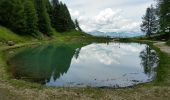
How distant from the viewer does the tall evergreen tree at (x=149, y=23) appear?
141m

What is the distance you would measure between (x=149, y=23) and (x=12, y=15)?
71.3 m

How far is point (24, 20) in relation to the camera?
327 feet

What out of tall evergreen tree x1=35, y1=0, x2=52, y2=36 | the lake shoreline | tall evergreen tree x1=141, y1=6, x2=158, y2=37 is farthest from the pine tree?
the lake shoreline

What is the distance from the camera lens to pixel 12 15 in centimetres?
9825

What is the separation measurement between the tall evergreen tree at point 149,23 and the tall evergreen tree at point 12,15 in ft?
213

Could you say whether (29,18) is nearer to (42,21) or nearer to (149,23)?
(42,21)

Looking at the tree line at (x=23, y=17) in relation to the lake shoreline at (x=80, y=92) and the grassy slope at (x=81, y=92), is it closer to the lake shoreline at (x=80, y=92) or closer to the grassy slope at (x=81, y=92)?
the grassy slope at (x=81, y=92)

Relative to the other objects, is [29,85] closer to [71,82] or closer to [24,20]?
[71,82]

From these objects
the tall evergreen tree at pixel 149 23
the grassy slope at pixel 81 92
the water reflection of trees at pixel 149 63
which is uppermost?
the tall evergreen tree at pixel 149 23

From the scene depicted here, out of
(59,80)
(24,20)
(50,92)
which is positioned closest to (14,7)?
(24,20)

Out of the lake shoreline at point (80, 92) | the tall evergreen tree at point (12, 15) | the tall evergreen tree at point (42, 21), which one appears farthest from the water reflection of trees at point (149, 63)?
the tall evergreen tree at point (42, 21)

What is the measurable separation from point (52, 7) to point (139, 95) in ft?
471

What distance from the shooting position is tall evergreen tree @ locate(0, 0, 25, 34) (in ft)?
320

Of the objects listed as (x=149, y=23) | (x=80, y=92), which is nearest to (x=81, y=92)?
(x=80, y=92)
